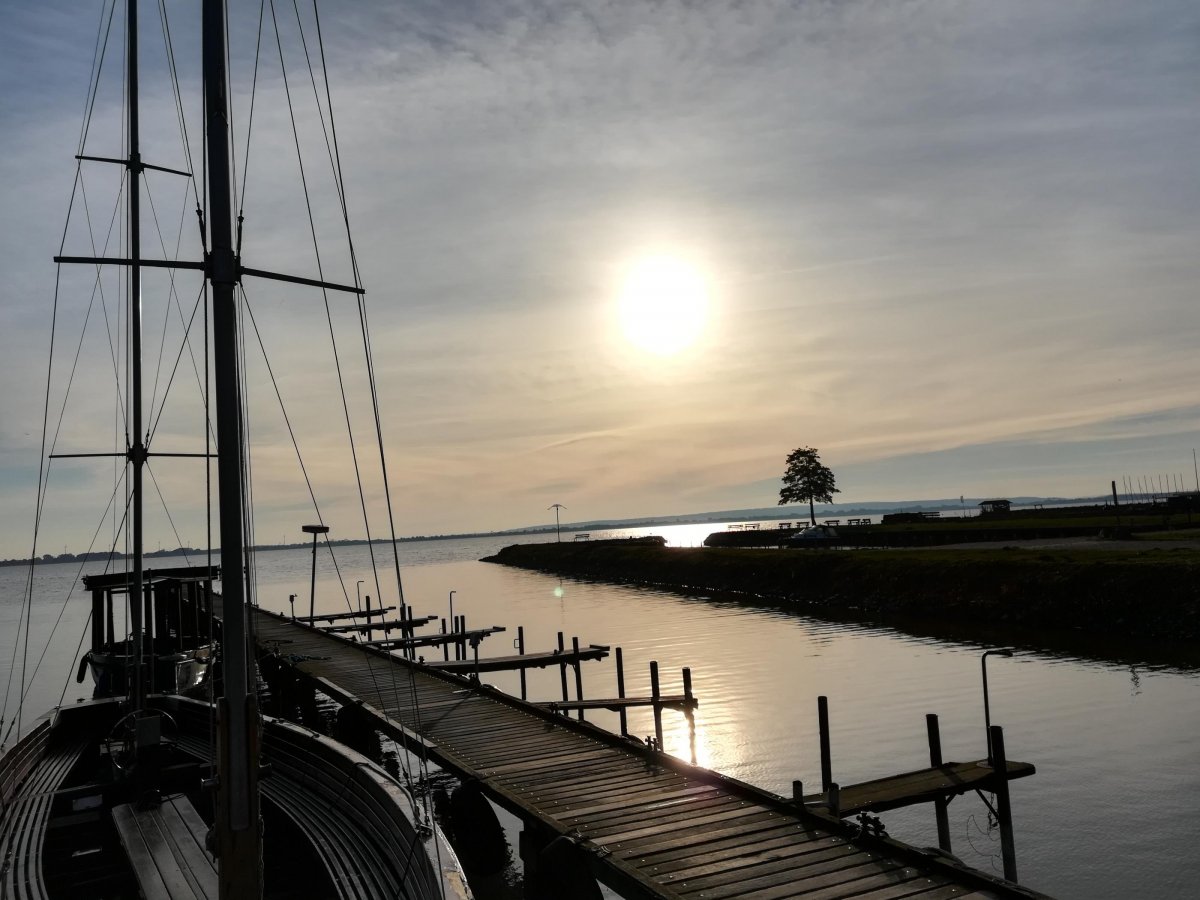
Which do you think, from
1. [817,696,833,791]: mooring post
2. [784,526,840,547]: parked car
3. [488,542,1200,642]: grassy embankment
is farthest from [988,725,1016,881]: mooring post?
[784,526,840,547]: parked car

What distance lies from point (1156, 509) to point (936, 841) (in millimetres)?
69422

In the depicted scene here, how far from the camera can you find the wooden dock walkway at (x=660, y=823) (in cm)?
932

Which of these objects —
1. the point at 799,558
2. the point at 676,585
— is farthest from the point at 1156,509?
the point at 676,585

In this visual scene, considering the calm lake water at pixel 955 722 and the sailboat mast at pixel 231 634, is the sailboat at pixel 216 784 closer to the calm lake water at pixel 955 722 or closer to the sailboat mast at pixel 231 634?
the sailboat mast at pixel 231 634

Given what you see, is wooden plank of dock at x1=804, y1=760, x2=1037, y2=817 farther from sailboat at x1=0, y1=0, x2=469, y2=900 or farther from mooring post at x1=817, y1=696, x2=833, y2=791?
sailboat at x1=0, y1=0, x2=469, y2=900

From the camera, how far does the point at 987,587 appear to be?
4356cm

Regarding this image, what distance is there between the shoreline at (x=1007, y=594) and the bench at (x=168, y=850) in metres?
30.1

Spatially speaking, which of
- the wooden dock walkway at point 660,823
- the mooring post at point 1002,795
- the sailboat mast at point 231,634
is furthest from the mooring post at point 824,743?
the sailboat mast at point 231,634

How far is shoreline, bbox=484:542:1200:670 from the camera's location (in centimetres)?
3372

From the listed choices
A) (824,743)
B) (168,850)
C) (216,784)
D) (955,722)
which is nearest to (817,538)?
(955,722)

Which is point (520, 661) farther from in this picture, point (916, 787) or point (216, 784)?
point (216, 784)

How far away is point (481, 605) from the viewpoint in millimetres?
72750

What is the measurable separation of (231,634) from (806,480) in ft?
376

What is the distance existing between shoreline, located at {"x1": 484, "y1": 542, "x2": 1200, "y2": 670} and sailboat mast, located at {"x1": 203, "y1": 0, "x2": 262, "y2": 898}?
31525mm
